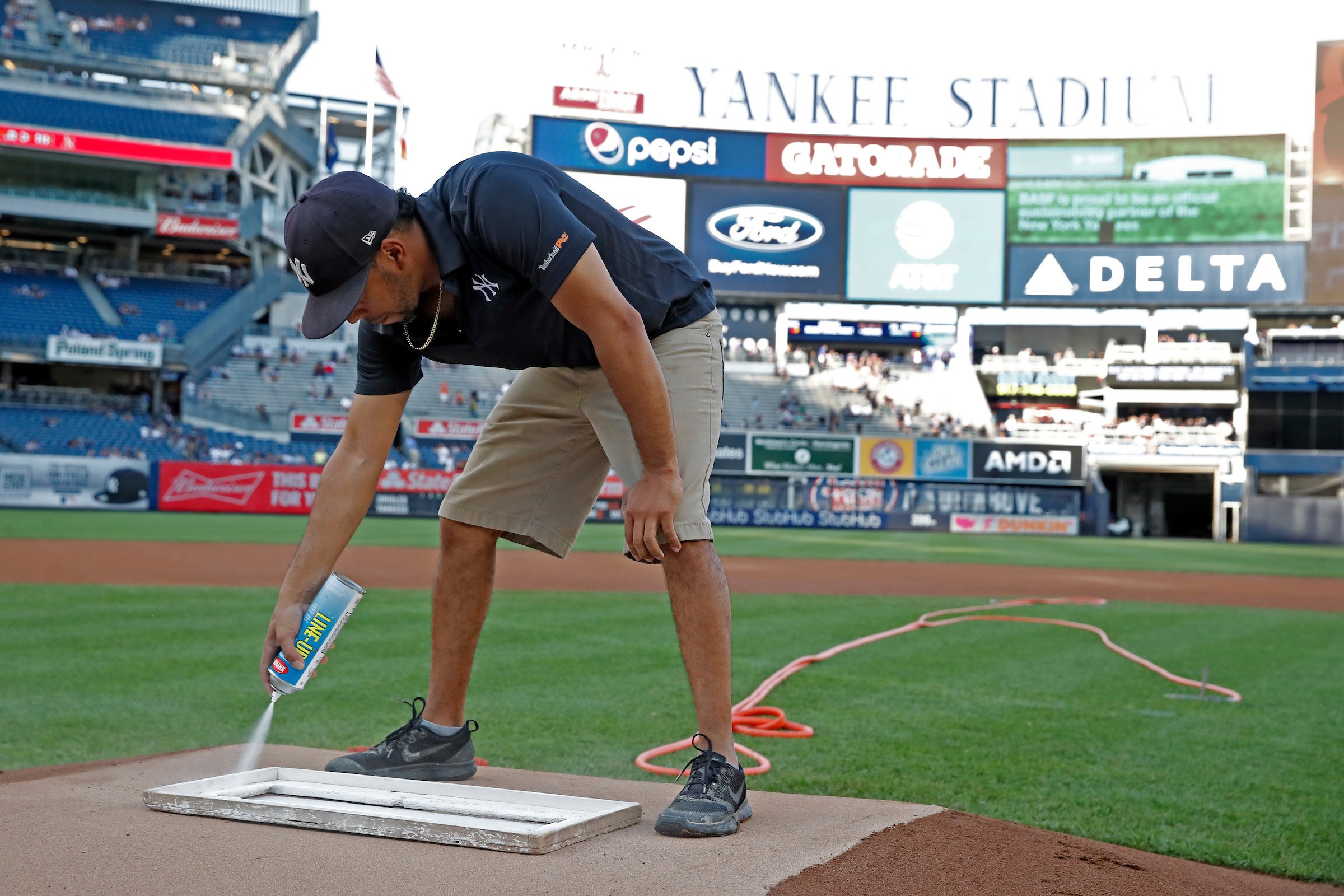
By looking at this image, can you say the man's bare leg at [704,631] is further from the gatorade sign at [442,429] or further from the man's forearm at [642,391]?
the gatorade sign at [442,429]

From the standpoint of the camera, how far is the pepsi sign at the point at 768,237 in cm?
3822

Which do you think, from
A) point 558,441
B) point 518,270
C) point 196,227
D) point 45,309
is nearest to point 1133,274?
point 196,227

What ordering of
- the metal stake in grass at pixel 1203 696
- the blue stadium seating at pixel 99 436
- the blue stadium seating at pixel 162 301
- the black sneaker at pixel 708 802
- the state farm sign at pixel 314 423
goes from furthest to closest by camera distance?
the blue stadium seating at pixel 162 301, the state farm sign at pixel 314 423, the blue stadium seating at pixel 99 436, the metal stake in grass at pixel 1203 696, the black sneaker at pixel 708 802

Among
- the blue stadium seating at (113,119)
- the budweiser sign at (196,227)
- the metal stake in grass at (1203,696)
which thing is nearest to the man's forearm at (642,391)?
the metal stake in grass at (1203,696)

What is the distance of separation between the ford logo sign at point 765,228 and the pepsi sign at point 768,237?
0.02 metres

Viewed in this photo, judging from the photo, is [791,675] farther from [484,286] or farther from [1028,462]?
[1028,462]

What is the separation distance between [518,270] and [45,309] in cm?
4035

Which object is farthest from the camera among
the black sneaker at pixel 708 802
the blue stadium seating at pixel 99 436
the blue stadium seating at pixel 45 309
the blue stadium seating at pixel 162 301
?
the blue stadium seating at pixel 162 301

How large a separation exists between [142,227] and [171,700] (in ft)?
129

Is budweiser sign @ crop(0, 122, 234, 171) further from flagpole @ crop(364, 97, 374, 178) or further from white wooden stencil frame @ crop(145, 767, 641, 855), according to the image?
white wooden stencil frame @ crop(145, 767, 641, 855)

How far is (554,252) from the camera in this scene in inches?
101

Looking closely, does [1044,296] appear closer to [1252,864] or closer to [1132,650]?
[1132,650]

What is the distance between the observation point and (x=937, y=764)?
4.20m

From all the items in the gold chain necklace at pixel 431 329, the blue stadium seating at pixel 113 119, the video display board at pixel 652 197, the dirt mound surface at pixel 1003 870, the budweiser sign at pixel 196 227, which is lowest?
the dirt mound surface at pixel 1003 870
